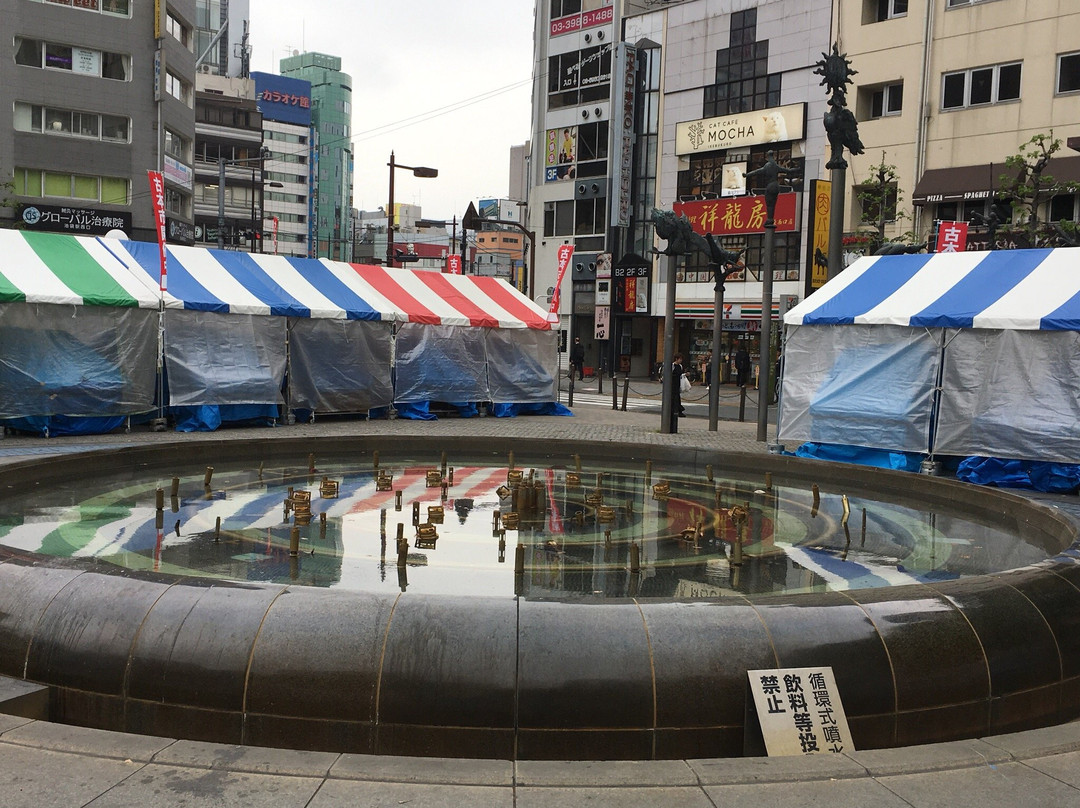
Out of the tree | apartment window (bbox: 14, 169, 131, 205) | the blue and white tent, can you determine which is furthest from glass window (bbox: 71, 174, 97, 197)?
the blue and white tent

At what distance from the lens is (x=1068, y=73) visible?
3253 centimetres

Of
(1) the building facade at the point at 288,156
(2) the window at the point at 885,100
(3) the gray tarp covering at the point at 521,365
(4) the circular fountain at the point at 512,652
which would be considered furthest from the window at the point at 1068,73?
(1) the building facade at the point at 288,156

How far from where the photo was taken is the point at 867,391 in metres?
15.8

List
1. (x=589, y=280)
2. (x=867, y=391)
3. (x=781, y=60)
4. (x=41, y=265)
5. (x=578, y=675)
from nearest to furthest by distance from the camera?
(x=578, y=675) → (x=867, y=391) → (x=41, y=265) → (x=781, y=60) → (x=589, y=280)

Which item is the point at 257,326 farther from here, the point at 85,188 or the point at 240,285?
the point at 85,188

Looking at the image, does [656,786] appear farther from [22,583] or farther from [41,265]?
[41,265]

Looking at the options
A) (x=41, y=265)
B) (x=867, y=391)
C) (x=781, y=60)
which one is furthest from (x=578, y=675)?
(x=781, y=60)

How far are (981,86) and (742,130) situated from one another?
1025 centimetres

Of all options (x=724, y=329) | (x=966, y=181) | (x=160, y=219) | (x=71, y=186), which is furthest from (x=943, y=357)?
(x=71, y=186)

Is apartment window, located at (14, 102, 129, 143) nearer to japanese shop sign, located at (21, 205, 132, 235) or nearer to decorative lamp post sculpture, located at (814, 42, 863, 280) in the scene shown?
japanese shop sign, located at (21, 205, 132, 235)

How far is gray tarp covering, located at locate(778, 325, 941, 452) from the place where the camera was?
15.2 metres

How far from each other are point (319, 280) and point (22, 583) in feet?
54.8

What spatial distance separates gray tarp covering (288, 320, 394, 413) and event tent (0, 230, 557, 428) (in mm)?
24

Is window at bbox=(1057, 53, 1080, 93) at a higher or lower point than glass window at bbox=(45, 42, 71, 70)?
lower
